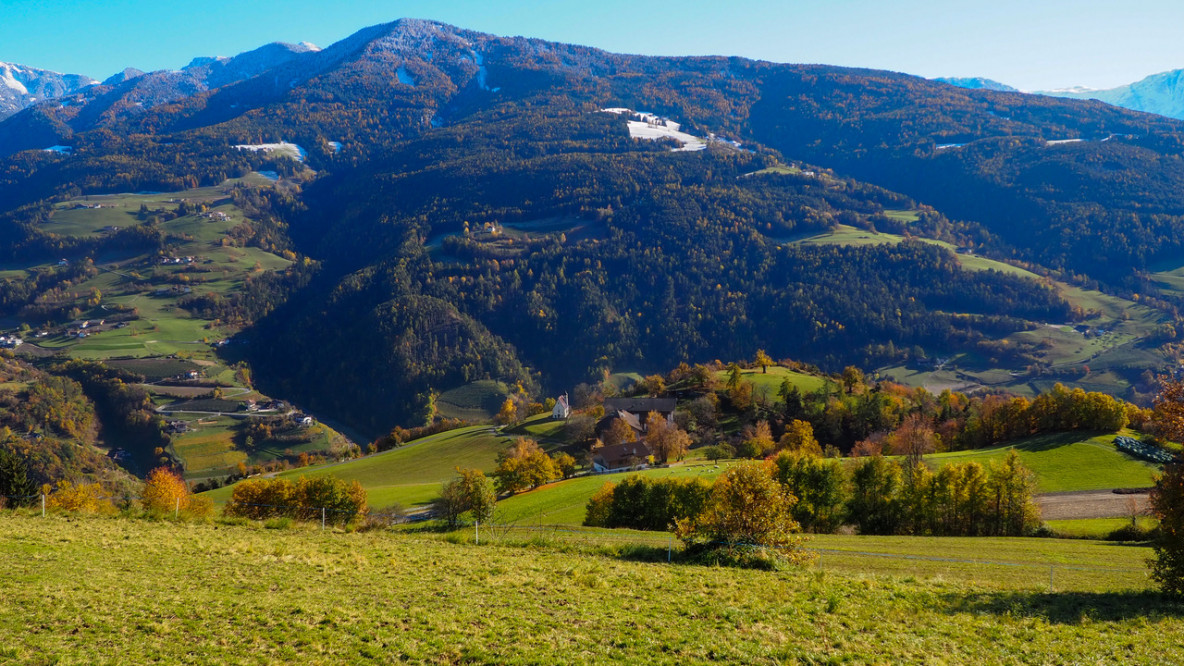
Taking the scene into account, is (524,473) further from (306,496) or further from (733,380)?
(733,380)

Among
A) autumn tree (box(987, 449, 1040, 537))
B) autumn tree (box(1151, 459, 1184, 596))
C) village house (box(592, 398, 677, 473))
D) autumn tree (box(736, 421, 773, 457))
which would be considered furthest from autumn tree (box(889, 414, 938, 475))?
autumn tree (box(1151, 459, 1184, 596))

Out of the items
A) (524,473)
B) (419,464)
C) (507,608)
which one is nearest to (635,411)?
(419,464)

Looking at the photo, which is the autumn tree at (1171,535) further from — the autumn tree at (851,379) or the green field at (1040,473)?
the autumn tree at (851,379)

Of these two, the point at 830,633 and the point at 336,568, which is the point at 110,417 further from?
the point at 830,633

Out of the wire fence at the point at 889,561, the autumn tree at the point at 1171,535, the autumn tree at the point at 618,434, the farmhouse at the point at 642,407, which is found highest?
the autumn tree at the point at 1171,535

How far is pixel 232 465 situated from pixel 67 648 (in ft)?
567

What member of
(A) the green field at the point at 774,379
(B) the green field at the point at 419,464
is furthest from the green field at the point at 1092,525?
(A) the green field at the point at 774,379

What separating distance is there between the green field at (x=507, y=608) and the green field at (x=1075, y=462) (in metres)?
44.5

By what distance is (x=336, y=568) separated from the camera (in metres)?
22.8

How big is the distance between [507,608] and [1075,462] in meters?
75.9

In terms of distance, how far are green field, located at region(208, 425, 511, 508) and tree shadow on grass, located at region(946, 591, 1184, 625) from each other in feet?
249

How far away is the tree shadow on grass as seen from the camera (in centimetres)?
1909

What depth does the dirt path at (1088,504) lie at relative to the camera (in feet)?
170

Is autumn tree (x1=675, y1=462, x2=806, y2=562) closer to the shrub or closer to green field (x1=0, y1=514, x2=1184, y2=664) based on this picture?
green field (x1=0, y1=514, x2=1184, y2=664)
